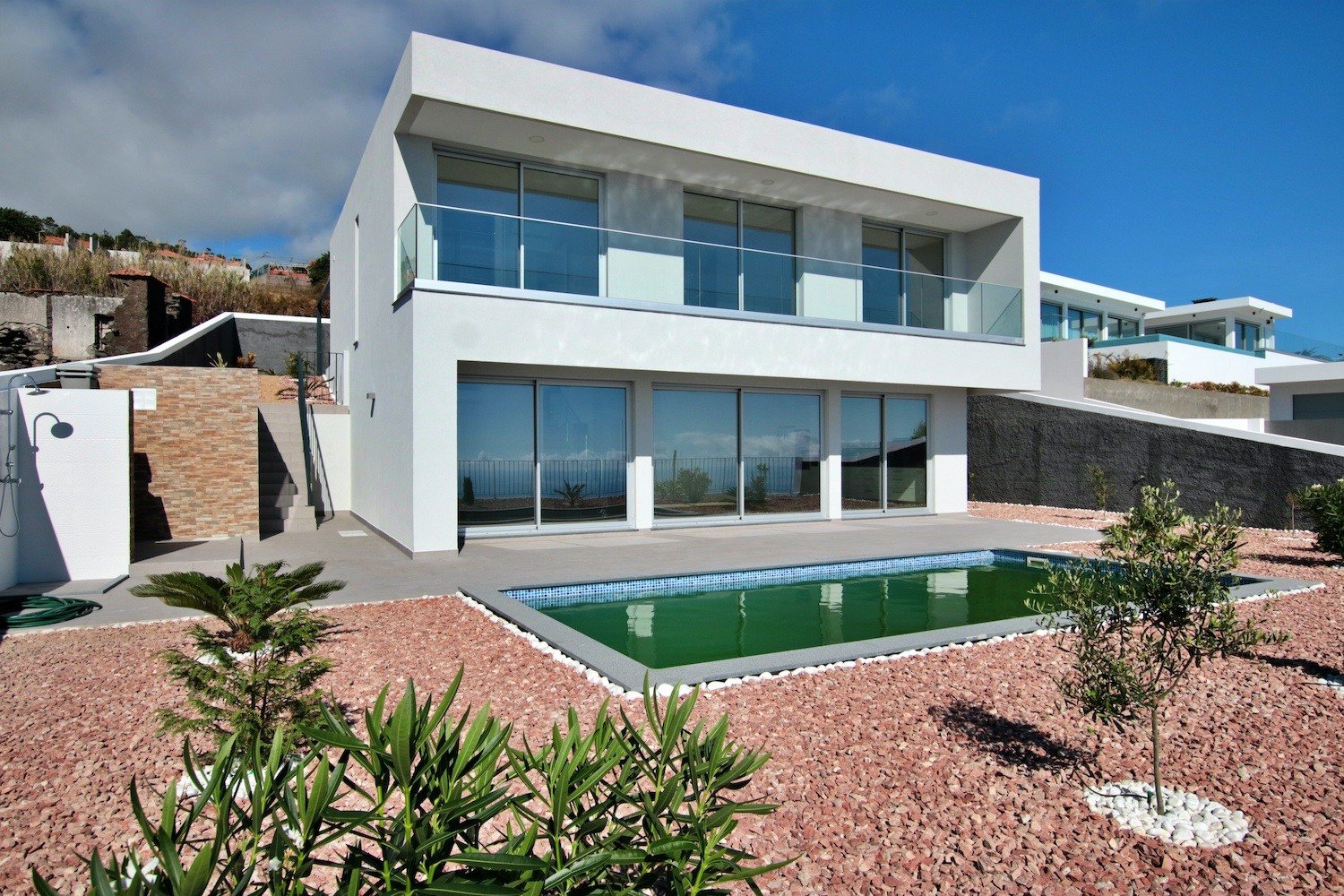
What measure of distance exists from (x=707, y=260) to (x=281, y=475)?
875cm

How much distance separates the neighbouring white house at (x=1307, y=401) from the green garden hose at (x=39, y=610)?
27.6 metres

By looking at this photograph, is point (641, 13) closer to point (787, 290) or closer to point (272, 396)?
point (787, 290)

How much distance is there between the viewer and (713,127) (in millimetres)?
12359

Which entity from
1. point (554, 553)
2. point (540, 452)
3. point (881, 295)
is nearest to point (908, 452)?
point (881, 295)

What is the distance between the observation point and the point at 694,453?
1402 cm

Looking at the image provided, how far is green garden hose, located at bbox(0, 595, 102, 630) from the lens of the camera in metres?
6.86

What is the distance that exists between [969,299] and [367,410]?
1165 cm

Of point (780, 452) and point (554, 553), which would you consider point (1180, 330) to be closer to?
point (780, 452)

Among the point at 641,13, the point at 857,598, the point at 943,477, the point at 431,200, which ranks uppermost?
the point at 641,13

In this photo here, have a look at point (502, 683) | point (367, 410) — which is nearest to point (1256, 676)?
point (502, 683)

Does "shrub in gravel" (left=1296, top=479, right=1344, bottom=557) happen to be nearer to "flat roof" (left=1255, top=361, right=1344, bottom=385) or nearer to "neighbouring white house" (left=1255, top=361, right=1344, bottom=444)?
"neighbouring white house" (left=1255, top=361, right=1344, bottom=444)

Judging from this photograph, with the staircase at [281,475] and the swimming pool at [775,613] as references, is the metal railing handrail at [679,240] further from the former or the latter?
the swimming pool at [775,613]

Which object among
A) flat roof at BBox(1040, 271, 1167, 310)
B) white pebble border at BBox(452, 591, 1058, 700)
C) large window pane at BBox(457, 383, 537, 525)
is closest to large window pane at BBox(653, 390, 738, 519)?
large window pane at BBox(457, 383, 537, 525)

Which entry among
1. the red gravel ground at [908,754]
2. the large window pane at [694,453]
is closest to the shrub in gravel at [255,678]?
the red gravel ground at [908,754]
